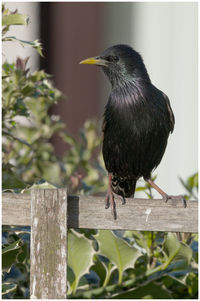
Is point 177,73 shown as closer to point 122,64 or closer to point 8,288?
point 122,64

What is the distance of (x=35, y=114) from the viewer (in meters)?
4.80

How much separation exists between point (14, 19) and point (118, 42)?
4960 mm

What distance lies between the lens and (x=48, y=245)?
2.62m

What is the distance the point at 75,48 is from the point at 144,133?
4.95 m

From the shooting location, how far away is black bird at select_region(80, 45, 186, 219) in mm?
3598

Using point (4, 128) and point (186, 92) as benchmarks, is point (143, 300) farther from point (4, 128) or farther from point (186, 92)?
point (186, 92)

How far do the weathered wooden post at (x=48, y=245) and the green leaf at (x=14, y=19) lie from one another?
1038 millimetres

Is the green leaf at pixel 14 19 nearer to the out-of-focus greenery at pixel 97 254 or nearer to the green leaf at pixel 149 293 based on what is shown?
the out-of-focus greenery at pixel 97 254

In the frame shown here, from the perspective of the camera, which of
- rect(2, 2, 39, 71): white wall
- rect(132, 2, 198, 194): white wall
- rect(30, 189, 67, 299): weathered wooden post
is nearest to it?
rect(30, 189, 67, 299): weathered wooden post

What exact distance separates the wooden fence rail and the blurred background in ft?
13.3

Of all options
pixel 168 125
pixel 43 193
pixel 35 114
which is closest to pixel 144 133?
pixel 168 125

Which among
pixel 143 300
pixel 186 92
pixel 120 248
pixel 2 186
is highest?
pixel 186 92

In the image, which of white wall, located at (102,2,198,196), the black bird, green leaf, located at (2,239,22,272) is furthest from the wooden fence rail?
white wall, located at (102,2,198,196)

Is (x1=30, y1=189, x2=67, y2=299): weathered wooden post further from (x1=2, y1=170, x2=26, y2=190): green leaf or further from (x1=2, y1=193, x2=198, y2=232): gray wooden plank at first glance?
(x1=2, y1=170, x2=26, y2=190): green leaf
